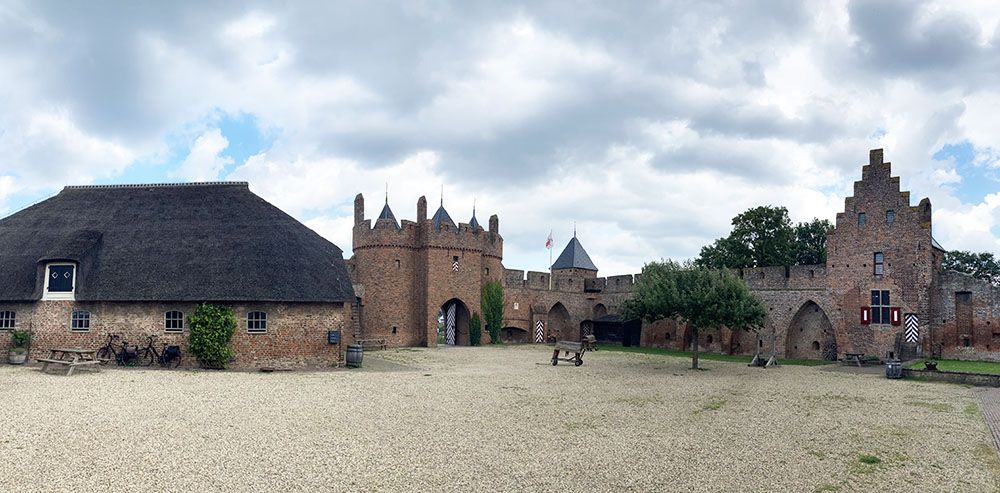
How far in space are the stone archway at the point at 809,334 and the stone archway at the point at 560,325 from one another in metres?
14.9

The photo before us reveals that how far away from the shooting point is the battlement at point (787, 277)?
116 ft

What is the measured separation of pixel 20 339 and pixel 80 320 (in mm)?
2003

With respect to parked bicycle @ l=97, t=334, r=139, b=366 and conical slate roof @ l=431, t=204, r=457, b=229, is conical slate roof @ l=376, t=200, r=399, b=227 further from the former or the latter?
parked bicycle @ l=97, t=334, r=139, b=366

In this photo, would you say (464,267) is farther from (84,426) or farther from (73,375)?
(84,426)

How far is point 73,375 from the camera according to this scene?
20.4 metres

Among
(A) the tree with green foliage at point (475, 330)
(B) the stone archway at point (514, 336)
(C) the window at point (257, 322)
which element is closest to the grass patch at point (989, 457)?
(C) the window at point (257, 322)

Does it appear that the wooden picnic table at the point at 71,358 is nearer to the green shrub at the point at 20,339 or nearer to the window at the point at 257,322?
the green shrub at the point at 20,339

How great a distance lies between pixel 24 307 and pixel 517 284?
27627 millimetres

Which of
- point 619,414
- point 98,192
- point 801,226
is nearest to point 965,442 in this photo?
point 619,414

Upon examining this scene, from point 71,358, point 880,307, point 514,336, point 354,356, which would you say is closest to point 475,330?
point 514,336

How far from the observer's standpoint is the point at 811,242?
49.0 metres

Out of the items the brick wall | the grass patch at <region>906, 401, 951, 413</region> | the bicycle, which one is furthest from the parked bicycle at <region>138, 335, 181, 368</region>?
the grass patch at <region>906, 401, 951, 413</region>

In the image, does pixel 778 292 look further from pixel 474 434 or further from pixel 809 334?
pixel 474 434

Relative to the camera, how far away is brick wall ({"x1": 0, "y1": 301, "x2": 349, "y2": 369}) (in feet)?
78.2
